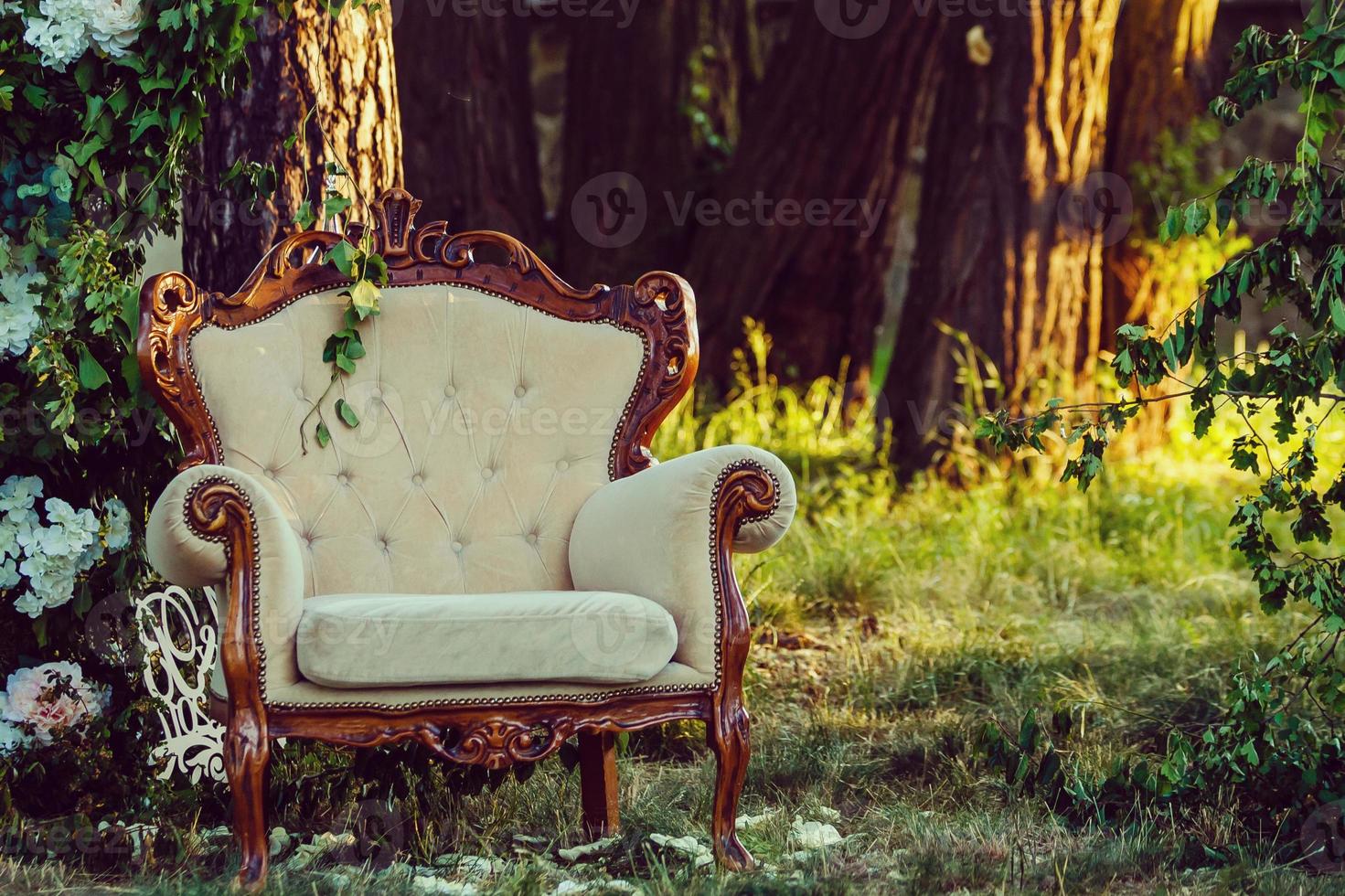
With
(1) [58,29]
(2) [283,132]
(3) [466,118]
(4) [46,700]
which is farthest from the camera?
(3) [466,118]

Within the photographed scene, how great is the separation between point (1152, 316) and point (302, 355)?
3.89m

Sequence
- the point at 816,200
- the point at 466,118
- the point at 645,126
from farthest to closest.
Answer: the point at 645,126 → the point at 816,200 → the point at 466,118

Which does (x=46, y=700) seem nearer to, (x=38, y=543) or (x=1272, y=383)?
(x=38, y=543)

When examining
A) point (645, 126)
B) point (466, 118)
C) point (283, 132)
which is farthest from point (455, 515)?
point (645, 126)

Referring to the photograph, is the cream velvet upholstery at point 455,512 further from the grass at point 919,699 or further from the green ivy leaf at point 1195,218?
the green ivy leaf at point 1195,218

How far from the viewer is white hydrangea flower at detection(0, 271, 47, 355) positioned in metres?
2.36

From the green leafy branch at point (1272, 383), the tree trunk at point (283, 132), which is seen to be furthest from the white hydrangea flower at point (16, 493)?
the green leafy branch at point (1272, 383)

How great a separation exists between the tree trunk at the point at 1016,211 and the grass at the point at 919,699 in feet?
1.33

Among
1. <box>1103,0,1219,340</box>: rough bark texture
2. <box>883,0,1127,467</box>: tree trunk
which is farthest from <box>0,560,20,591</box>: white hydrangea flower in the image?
<box>1103,0,1219,340</box>: rough bark texture

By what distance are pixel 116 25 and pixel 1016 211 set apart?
3.52 m

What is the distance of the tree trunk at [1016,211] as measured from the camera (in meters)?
5.03

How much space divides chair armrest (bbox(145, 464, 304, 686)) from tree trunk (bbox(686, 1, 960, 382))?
12.0 ft

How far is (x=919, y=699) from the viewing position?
3182mm

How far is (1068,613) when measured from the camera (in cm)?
388
